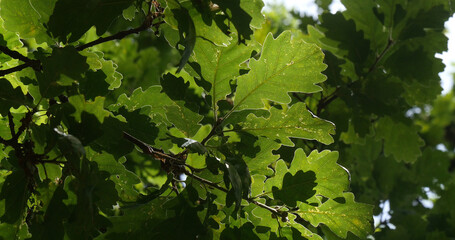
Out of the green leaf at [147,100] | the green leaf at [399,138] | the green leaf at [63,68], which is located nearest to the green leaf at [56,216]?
the green leaf at [63,68]

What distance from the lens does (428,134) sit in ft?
13.7

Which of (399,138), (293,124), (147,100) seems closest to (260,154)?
(293,124)

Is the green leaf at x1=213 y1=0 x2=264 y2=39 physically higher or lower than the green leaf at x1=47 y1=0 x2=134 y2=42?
higher

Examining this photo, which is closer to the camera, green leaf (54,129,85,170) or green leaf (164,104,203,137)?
green leaf (54,129,85,170)

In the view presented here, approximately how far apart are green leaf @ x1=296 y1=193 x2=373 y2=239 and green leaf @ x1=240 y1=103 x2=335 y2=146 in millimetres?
204

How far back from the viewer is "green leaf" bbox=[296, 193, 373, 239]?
4.88 feet

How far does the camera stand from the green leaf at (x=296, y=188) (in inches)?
55.7

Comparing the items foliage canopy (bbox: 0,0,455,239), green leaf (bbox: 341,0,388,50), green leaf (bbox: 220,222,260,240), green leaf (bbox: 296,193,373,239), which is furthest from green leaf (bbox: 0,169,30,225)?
green leaf (bbox: 341,0,388,50)

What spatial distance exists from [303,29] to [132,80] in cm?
137

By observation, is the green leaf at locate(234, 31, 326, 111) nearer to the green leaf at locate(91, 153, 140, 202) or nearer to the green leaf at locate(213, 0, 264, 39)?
the green leaf at locate(213, 0, 264, 39)

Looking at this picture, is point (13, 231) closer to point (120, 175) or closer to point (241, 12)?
point (120, 175)

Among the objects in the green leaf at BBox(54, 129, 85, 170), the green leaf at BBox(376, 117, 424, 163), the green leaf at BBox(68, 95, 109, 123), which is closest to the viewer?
the green leaf at BBox(54, 129, 85, 170)

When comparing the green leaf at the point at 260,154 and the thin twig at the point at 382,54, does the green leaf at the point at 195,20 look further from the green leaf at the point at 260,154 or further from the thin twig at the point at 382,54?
the thin twig at the point at 382,54

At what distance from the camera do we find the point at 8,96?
1276 mm
